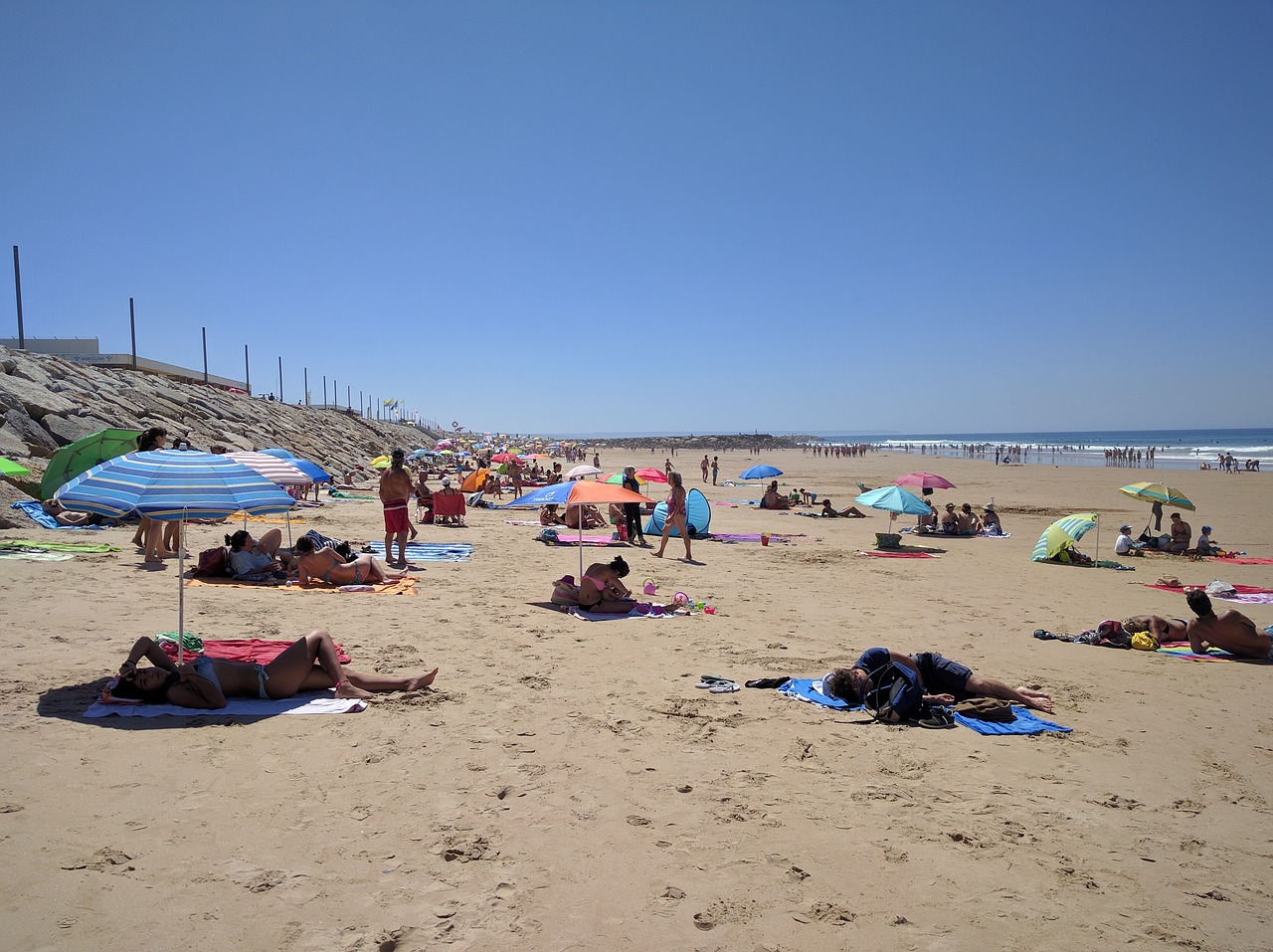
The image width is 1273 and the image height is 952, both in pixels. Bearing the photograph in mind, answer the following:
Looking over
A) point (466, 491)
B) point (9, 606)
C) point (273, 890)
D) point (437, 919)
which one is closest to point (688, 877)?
point (437, 919)

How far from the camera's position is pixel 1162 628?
7926 millimetres

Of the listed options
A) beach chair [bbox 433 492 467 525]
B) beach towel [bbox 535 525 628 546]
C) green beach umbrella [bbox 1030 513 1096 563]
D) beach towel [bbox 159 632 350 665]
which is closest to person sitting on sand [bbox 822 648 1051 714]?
beach towel [bbox 159 632 350 665]

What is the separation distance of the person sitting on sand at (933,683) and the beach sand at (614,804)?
0.72ft

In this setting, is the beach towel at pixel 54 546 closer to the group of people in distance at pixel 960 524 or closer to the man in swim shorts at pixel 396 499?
the man in swim shorts at pixel 396 499

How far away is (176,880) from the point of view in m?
3.21

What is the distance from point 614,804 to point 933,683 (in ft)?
10.4

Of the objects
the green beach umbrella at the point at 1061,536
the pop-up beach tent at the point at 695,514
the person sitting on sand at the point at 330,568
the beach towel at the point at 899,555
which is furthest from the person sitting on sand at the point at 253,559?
the green beach umbrella at the point at 1061,536

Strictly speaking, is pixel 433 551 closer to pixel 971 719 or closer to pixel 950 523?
pixel 971 719

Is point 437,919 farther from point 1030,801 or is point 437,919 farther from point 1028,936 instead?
point 1030,801

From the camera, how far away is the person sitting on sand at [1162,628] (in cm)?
789

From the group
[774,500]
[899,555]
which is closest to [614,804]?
[899,555]

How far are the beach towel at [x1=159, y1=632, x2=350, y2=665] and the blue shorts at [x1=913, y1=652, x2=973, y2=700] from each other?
4795 mm

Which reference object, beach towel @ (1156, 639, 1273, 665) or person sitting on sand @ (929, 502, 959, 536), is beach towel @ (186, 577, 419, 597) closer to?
beach towel @ (1156, 639, 1273, 665)

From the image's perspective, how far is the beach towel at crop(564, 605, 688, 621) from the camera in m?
8.73
